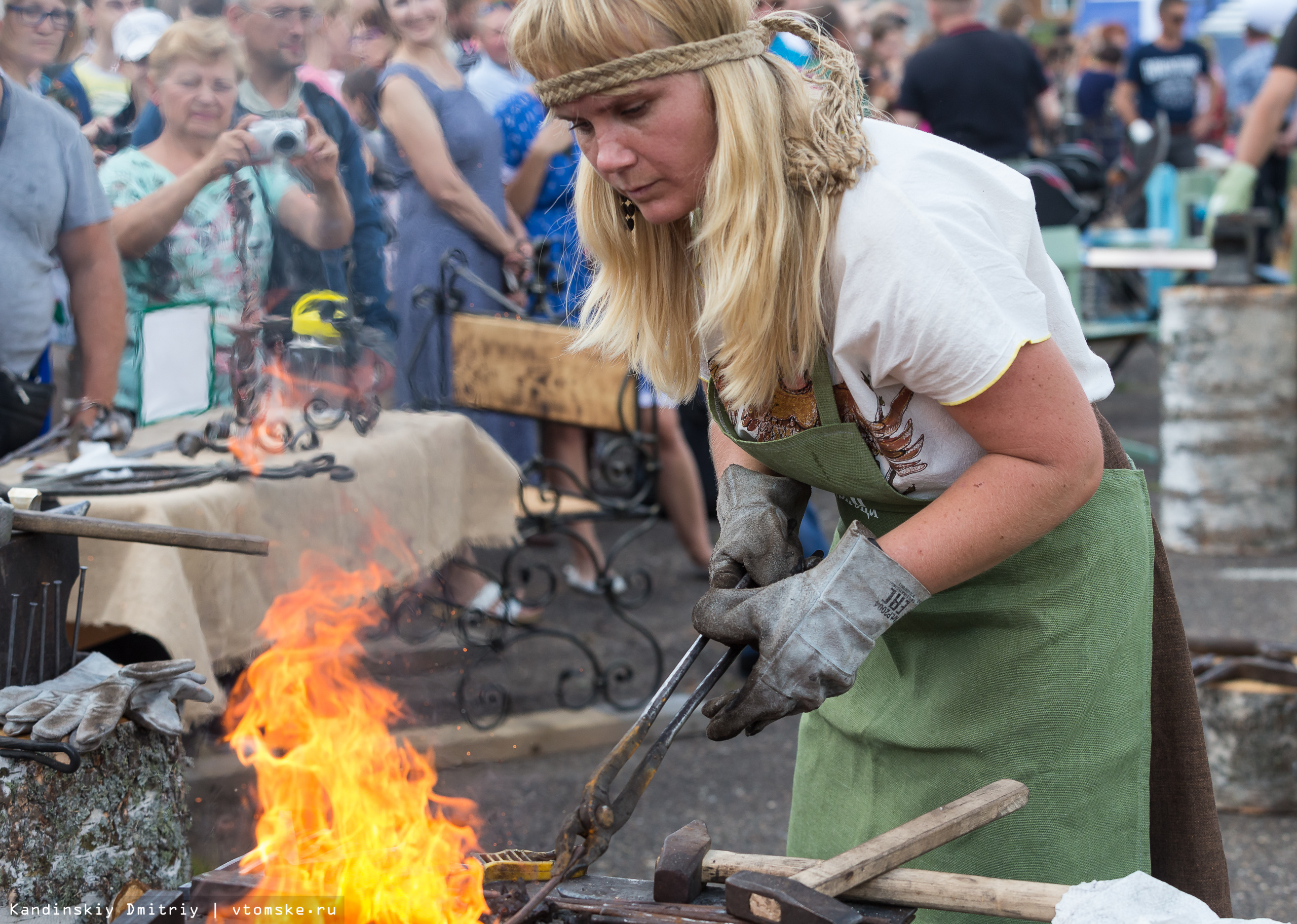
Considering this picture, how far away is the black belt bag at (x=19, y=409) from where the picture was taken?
3.26 m

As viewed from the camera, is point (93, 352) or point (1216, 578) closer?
point (93, 352)

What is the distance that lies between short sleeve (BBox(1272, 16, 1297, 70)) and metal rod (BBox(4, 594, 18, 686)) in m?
5.51

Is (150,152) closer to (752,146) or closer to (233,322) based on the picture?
(233,322)

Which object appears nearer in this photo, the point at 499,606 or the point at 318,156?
the point at 318,156

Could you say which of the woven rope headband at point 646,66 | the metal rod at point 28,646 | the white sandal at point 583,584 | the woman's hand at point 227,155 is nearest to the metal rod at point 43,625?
the metal rod at point 28,646

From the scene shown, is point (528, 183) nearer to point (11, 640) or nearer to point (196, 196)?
point (196, 196)

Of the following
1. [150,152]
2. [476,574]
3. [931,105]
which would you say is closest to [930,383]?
[150,152]

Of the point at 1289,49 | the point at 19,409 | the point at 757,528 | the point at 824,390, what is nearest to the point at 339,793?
the point at 757,528

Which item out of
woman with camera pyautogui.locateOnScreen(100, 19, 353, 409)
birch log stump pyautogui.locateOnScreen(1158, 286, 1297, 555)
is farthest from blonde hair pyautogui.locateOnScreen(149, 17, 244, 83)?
birch log stump pyautogui.locateOnScreen(1158, 286, 1297, 555)

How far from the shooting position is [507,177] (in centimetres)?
538

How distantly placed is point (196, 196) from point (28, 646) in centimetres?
228

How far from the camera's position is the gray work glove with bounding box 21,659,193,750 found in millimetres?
1802

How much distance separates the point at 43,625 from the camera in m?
2.05

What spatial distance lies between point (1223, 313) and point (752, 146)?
15.4ft
